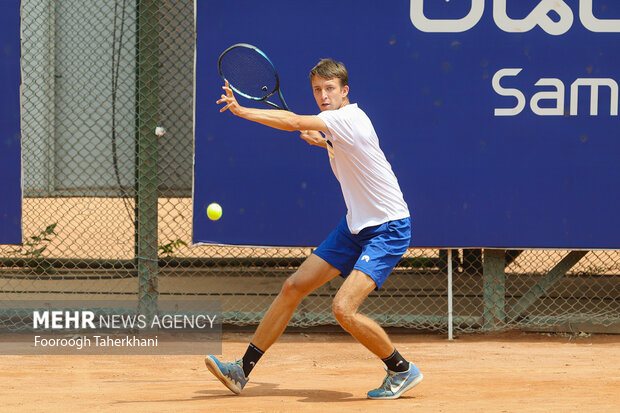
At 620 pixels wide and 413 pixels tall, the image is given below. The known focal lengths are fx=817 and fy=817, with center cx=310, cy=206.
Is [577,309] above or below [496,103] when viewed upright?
below

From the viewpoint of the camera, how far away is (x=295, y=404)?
4156mm

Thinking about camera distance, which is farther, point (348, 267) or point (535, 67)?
point (535, 67)

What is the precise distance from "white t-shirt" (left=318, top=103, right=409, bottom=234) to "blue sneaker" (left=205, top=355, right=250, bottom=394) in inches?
37.6

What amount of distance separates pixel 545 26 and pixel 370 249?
7.97 ft

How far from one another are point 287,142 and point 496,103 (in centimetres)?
148

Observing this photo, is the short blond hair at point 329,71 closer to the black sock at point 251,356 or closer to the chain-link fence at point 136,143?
the black sock at point 251,356

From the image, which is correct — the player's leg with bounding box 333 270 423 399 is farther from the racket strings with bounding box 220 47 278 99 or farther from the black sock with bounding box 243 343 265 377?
the racket strings with bounding box 220 47 278 99

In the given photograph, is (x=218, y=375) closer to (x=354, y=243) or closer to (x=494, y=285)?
(x=354, y=243)

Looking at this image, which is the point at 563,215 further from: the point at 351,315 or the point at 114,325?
the point at 114,325

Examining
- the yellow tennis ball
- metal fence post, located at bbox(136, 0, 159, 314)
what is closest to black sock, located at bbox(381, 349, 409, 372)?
the yellow tennis ball

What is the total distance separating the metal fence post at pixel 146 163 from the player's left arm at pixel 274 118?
7.02 ft

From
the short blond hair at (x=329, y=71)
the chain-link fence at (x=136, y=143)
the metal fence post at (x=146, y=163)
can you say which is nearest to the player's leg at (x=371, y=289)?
the short blond hair at (x=329, y=71)

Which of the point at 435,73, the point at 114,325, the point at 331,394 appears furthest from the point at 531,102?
the point at 114,325

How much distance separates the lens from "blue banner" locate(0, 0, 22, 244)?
224 inches
